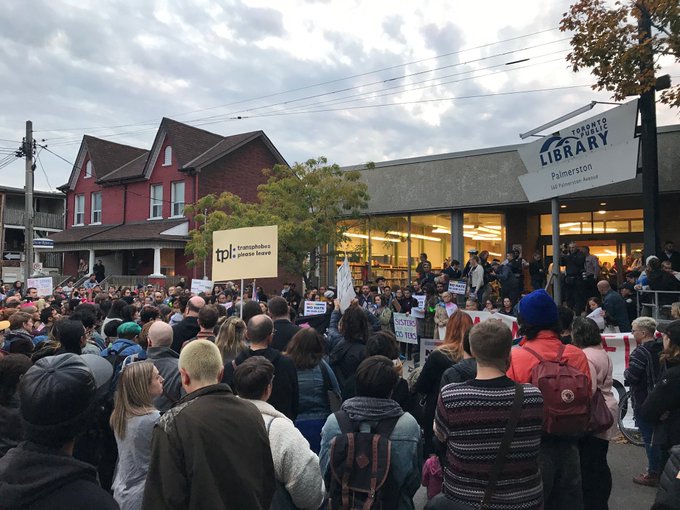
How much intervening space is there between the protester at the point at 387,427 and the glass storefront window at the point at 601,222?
18103 millimetres

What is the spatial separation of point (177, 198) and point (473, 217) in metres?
20.3

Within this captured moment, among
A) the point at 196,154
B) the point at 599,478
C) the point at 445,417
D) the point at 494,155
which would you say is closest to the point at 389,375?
the point at 445,417

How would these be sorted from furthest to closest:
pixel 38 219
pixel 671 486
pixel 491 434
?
1. pixel 38 219
2. pixel 491 434
3. pixel 671 486

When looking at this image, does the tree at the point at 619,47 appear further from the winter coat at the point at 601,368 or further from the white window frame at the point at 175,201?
the white window frame at the point at 175,201

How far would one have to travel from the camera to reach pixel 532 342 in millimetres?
3793

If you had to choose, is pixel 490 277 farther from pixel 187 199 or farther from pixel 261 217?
pixel 187 199

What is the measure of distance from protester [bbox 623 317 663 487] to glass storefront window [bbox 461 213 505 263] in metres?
13.3

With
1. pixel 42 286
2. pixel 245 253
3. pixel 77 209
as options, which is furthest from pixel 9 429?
pixel 77 209

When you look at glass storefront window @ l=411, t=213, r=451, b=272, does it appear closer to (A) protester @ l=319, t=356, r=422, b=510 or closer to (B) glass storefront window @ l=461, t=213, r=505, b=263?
(B) glass storefront window @ l=461, t=213, r=505, b=263

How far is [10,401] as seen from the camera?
3408 mm

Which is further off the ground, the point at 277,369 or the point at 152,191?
the point at 152,191

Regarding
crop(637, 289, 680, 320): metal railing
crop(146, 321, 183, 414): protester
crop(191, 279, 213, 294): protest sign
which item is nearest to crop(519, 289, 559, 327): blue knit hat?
crop(146, 321, 183, 414): protester

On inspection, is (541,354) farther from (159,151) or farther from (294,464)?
(159,151)

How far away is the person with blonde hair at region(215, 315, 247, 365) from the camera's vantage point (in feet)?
17.3
